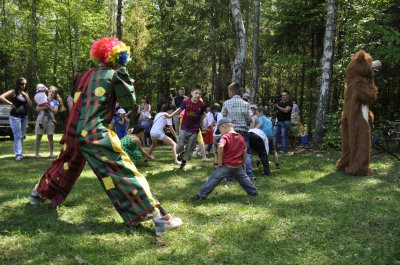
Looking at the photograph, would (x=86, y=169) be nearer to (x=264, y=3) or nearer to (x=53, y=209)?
(x=53, y=209)

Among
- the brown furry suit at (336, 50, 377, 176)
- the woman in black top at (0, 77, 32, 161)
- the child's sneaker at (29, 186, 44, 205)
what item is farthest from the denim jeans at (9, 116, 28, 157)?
the brown furry suit at (336, 50, 377, 176)

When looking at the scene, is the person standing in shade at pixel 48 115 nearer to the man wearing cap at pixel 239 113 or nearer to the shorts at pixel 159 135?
the shorts at pixel 159 135

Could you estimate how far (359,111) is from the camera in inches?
329

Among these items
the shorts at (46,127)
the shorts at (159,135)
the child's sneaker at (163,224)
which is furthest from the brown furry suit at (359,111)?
the shorts at (46,127)

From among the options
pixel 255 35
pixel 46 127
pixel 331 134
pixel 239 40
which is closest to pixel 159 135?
pixel 46 127

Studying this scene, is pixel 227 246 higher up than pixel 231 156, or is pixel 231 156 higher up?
pixel 231 156

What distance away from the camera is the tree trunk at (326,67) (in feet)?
39.7

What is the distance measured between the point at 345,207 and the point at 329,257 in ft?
6.42

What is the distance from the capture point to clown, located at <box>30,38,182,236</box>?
15.1 ft

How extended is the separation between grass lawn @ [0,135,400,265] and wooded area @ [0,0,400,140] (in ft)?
19.3

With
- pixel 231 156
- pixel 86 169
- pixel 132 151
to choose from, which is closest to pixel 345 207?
pixel 231 156

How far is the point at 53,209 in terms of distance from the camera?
17.9ft

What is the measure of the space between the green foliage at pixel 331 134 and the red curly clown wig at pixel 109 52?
353 inches

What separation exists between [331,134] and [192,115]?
553 cm
